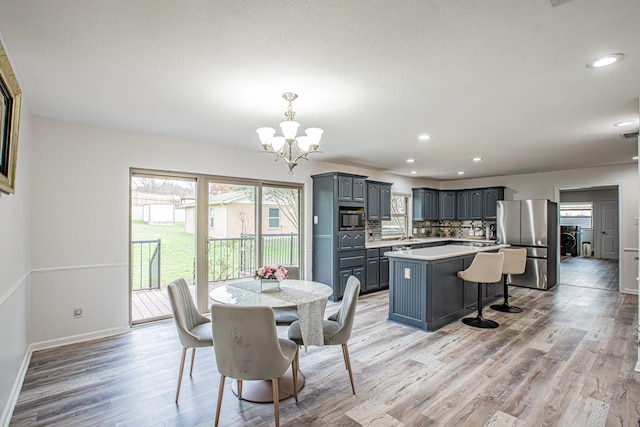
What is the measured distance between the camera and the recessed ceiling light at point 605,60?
6.88 feet

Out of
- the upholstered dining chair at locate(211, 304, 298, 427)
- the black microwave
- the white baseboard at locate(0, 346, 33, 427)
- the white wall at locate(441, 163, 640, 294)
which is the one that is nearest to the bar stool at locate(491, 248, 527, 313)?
the black microwave

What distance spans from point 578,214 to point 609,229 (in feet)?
3.43

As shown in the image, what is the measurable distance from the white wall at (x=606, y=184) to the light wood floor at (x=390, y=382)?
2603mm

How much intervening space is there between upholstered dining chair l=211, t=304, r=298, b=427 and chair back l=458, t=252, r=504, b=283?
3.03m

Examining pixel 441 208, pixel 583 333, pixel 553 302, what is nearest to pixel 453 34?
pixel 583 333

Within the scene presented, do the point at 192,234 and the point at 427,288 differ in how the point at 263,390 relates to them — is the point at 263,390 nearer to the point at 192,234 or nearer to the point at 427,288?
the point at 427,288

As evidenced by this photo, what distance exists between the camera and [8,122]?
6.60 ft

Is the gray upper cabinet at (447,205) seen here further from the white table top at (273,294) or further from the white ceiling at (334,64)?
the white table top at (273,294)

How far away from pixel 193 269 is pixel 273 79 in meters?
3.15

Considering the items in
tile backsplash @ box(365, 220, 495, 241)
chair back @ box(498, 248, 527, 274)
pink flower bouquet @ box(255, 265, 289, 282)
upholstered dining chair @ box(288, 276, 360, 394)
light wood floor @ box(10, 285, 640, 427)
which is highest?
tile backsplash @ box(365, 220, 495, 241)

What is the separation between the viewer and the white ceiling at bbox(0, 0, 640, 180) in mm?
1687

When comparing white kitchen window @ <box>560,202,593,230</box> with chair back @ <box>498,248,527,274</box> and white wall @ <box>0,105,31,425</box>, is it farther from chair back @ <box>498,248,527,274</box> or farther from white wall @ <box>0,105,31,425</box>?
white wall @ <box>0,105,31,425</box>

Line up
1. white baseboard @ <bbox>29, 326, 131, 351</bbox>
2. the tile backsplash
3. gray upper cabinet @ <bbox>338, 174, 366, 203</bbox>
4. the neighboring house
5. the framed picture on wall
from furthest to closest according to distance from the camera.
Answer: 1. the tile backsplash
2. gray upper cabinet @ <bbox>338, 174, 366, 203</bbox>
3. the neighboring house
4. white baseboard @ <bbox>29, 326, 131, 351</bbox>
5. the framed picture on wall

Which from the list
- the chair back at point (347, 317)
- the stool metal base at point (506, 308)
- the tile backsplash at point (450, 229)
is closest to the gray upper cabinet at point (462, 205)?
the tile backsplash at point (450, 229)
